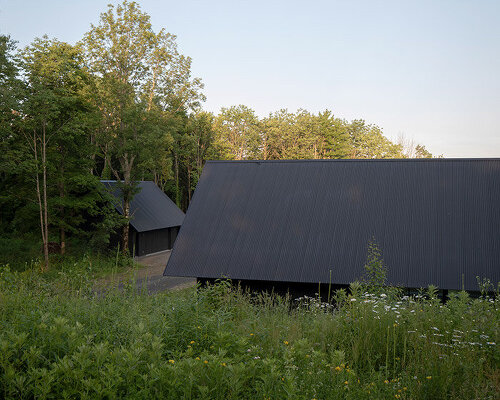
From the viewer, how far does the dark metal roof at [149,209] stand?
29000mm

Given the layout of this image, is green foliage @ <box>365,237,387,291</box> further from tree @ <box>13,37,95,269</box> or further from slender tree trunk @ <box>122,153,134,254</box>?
slender tree trunk @ <box>122,153,134,254</box>

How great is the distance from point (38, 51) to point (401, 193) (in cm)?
1978

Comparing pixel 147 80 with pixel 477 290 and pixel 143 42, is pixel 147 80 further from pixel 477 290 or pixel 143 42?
pixel 477 290

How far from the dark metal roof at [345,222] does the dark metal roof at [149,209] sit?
12.7 meters

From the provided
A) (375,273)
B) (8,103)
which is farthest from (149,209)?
(375,273)

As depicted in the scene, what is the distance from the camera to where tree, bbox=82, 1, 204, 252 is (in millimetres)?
26812

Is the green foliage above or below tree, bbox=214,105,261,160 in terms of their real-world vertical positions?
below

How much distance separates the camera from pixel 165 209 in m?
33.1

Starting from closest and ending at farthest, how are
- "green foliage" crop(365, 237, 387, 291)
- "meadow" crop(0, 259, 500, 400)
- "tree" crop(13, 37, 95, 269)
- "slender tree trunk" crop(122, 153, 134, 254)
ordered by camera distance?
"meadow" crop(0, 259, 500, 400) → "green foliage" crop(365, 237, 387, 291) → "tree" crop(13, 37, 95, 269) → "slender tree trunk" crop(122, 153, 134, 254)

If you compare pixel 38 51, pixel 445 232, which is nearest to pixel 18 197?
pixel 38 51

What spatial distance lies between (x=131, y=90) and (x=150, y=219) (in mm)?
8919

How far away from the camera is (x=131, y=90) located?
92.6ft

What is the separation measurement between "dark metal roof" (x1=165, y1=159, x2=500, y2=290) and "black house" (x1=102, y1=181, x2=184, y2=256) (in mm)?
12546

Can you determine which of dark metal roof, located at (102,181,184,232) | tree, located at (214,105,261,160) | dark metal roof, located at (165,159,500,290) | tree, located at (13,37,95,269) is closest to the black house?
dark metal roof, located at (102,181,184,232)
